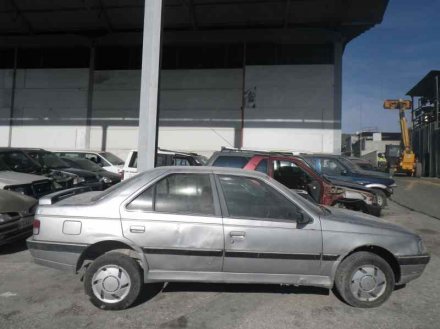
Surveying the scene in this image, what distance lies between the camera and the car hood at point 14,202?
238 inches

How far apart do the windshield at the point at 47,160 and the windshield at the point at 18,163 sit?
525mm

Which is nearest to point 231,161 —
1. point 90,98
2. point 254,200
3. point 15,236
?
point 254,200

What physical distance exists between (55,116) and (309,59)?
14932mm

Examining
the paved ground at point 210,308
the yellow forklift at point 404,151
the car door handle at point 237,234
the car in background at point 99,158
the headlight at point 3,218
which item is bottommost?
the paved ground at point 210,308

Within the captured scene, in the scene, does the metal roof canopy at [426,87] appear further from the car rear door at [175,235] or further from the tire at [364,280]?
the car rear door at [175,235]

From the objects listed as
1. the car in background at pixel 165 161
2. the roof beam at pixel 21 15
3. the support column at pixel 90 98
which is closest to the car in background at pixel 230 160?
the car in background at pixel 165 161

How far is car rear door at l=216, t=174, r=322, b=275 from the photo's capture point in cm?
411

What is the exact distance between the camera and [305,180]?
8117 millimetres

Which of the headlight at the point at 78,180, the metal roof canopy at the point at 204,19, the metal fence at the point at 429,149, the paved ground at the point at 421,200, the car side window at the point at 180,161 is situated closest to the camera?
the headlight at the point at 78,180

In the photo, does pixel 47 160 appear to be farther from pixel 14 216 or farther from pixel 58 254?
pixel 58 254

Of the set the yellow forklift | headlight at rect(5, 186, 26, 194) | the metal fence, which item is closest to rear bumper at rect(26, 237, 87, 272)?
headlight at rect(5, 186, 26, 194)

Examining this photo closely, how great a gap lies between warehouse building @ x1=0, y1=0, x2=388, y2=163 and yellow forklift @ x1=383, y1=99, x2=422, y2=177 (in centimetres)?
782

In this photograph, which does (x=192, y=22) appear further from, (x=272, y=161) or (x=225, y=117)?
(x=272, y=161)

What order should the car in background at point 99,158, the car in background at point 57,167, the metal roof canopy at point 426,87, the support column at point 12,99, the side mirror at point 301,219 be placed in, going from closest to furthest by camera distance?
the side mirror at point 301,219 → the car in background at point 57,167 → the car in background at point 99,158 → the support column at point 12,99 → the metal roof canopy at point 426,87
